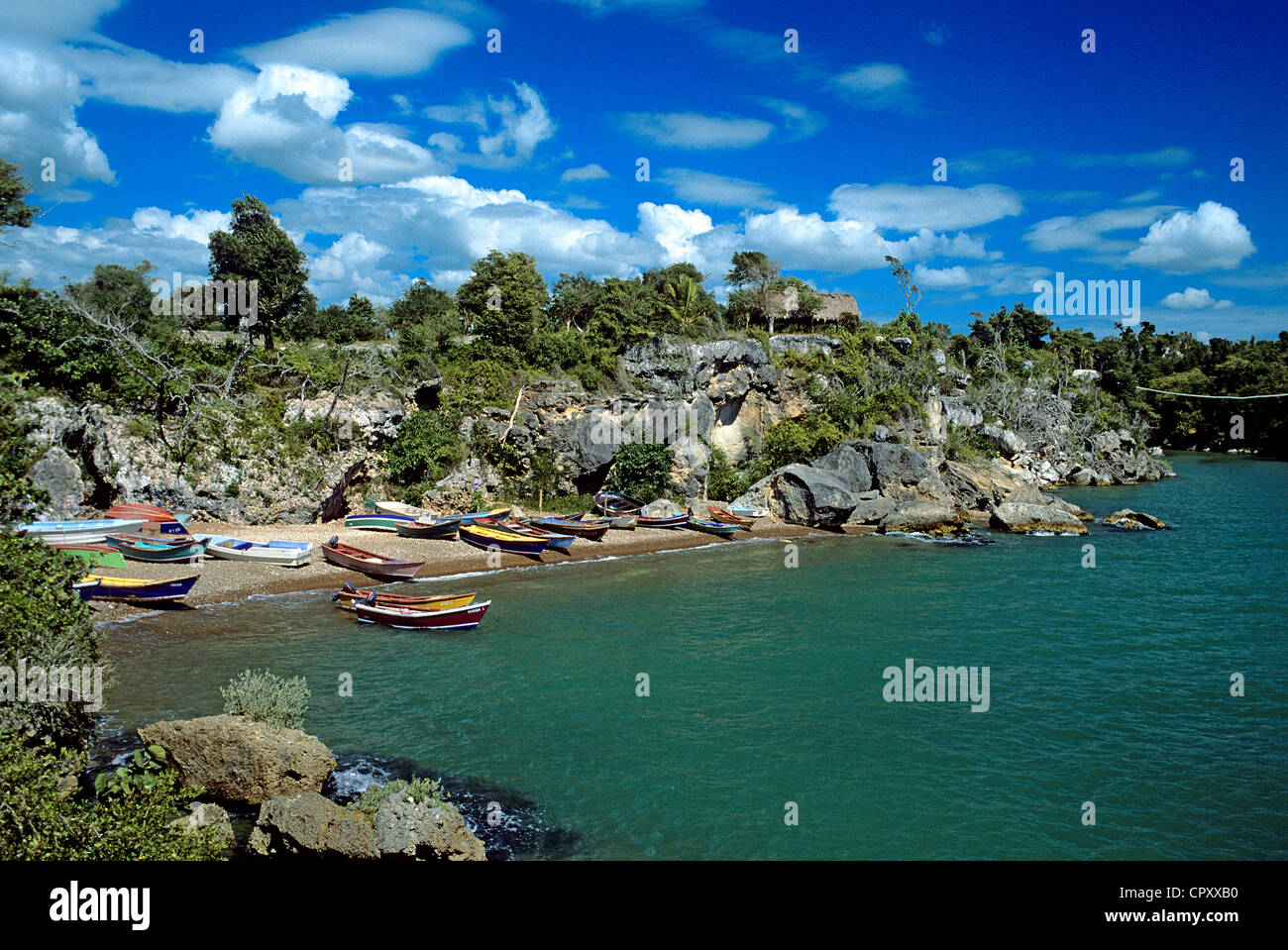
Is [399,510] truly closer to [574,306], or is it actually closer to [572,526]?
[572,526]

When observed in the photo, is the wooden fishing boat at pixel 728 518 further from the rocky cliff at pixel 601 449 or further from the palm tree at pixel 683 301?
the palm tree at pixel 683 301

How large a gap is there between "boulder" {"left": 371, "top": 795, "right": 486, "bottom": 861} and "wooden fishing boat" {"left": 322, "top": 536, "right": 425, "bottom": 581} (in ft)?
52.4

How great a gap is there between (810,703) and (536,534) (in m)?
15.9

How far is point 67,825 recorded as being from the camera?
6695mm

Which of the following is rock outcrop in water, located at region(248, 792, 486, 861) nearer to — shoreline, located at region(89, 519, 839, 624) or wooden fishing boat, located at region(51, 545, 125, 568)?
shoreline, located at region(89, 519, 839, 624)

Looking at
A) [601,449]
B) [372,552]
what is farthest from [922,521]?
[372,552]

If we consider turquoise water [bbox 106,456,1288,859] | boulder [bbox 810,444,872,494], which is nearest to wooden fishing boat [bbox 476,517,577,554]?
turquoise water [bbox 106,456,1288,859]

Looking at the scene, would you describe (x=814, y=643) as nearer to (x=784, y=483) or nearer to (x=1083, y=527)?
(x=784, y=483)

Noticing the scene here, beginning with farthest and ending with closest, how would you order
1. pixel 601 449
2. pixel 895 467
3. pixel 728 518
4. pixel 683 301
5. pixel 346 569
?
1. pixel 683 301
2. pixel 895 467
3. pixel 601 449
4. pixel 728 518
5. pixel 346 569

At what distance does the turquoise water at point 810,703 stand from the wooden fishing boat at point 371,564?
3.92ft

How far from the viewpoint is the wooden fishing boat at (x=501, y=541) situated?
94.7ft

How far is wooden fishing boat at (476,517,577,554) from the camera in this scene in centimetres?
2920

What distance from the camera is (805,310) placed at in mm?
53375
